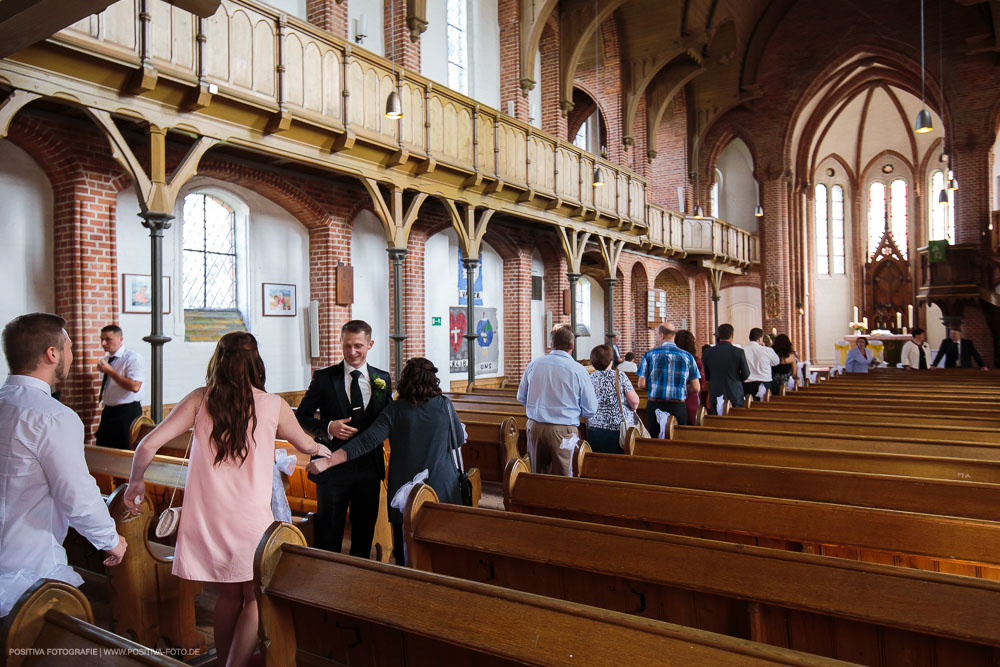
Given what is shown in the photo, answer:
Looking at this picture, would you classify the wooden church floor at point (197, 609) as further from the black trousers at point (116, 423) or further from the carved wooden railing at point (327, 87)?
the carved wooden railing at point (327, 87)

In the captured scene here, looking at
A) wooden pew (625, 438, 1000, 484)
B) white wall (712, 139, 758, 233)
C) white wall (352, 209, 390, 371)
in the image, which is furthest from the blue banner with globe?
white wall (712, 139, 758, 233)

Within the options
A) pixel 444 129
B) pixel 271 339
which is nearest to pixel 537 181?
pixel 444 129

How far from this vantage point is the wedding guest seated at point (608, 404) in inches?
223

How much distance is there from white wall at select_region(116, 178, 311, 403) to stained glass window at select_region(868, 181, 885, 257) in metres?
27.7

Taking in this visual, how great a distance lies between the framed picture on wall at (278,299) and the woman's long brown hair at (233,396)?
7.90 m

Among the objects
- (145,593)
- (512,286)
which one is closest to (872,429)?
(145,593)

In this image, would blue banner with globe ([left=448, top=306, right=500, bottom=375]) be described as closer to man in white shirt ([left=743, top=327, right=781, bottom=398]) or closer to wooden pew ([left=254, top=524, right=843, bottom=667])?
man in white shirt ([left=743, top=327, right=781, bottom=398])

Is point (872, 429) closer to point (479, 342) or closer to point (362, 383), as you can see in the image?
point (362, 383)

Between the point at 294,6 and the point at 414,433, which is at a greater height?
the point at 294,6

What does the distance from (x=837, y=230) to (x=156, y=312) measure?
30.8 m

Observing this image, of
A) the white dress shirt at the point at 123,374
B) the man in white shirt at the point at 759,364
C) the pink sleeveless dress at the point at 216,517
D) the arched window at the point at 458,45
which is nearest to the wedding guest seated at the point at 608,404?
the pink sleeveless dress at the point at 216,517

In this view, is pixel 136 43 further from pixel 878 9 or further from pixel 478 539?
pixel 878 9

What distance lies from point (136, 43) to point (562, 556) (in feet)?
21.9

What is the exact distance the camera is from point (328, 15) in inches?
394
